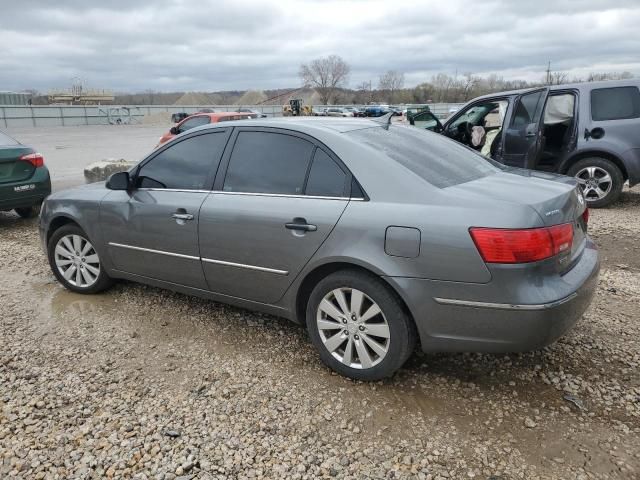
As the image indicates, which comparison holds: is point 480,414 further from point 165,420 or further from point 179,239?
point 179,239

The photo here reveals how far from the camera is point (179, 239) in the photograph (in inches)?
148

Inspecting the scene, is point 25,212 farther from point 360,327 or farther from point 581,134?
point 581,134

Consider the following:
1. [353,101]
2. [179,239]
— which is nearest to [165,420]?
[179,239]

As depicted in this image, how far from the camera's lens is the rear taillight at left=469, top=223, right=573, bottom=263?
2.56 meters

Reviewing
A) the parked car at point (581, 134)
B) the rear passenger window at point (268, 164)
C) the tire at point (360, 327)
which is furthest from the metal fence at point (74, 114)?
the tire at point (360, 327)

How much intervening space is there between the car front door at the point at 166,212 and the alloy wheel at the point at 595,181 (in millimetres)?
5849

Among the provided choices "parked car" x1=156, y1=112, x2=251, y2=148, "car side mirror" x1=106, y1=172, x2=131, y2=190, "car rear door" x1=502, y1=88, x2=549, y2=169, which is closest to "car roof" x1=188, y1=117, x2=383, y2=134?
"car side mirror" x1=106, y1=172, x2=131, y2=190

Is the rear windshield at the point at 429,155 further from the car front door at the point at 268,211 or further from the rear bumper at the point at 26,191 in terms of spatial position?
the rear bumper at the point at 26,191

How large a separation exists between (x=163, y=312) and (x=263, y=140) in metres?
1.71

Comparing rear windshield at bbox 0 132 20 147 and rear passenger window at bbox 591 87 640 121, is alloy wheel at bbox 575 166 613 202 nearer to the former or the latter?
rear passenger window at bbox 591 87 640 121

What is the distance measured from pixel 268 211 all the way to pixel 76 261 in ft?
7.48

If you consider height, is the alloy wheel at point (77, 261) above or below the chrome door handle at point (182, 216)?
below

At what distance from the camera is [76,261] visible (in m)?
4.59

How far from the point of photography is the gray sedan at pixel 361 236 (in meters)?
2.63
